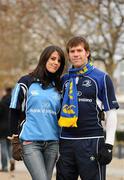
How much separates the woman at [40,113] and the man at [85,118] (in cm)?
11

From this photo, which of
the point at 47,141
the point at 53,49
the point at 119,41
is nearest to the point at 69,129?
the point at 47,141

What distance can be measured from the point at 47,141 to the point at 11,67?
1544 inches

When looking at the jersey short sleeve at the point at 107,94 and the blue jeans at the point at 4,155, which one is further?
the blue jeans at the point at 4,155

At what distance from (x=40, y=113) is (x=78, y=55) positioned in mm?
642

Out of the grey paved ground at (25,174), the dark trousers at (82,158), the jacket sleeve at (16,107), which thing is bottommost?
the grey paved ground at (25,174)

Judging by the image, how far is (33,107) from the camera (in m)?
5.85

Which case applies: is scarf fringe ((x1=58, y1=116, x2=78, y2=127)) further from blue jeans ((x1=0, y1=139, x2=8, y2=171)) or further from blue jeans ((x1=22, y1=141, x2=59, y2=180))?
blue jeans ((x1=0, y1=139, x2=8, y2=171))

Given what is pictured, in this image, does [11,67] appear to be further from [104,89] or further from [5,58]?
[104,89]

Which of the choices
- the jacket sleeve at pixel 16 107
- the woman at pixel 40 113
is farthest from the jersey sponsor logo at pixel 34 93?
the jacket sleeve at pixel 16 107

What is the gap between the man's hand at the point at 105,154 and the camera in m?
5.62

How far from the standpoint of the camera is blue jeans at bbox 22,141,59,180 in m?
5.82

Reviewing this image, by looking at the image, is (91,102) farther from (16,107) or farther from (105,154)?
(16,107)

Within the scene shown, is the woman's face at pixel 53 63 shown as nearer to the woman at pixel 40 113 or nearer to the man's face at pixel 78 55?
the woman at pixel 40 113

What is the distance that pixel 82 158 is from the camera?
577cm
